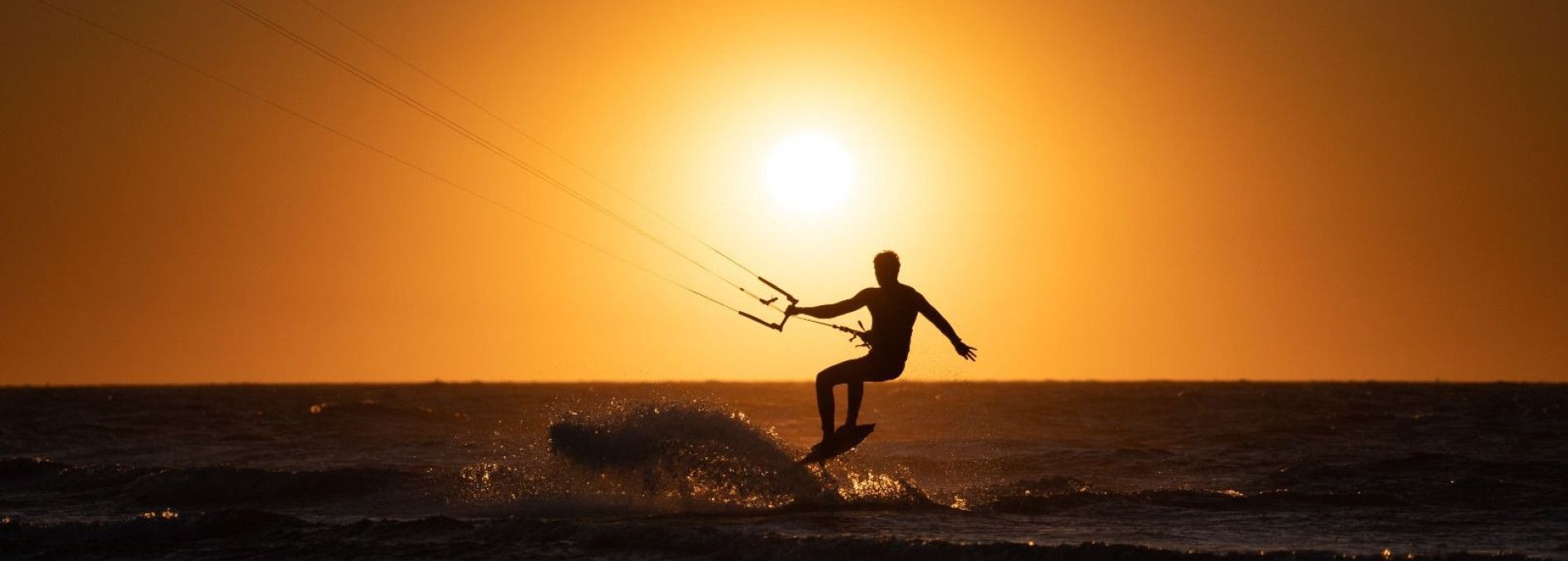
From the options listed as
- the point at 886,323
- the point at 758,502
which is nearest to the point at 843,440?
the point at 886,323

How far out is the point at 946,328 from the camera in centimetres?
1508

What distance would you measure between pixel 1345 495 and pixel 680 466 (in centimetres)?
840

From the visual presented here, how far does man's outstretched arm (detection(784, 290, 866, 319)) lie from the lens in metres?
14.8

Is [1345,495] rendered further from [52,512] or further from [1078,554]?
[52,512]

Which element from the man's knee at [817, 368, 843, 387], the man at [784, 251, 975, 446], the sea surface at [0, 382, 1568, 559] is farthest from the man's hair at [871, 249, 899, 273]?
the sea surface at [0, 382, 1568, 559]

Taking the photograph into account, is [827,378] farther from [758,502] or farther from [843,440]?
[758,502]

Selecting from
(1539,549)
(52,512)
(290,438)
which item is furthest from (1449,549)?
(290,438)

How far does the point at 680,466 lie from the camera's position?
1769 cm

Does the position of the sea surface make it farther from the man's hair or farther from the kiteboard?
the man's hair

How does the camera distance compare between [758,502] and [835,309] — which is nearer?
[835,309]

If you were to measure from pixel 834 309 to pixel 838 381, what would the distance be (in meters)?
0.82

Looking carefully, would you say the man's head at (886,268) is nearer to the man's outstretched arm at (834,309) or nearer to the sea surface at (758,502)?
the man's outstretched arm at (834,309)

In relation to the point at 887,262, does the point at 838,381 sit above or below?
below

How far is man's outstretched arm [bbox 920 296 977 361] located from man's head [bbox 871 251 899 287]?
42 cm
